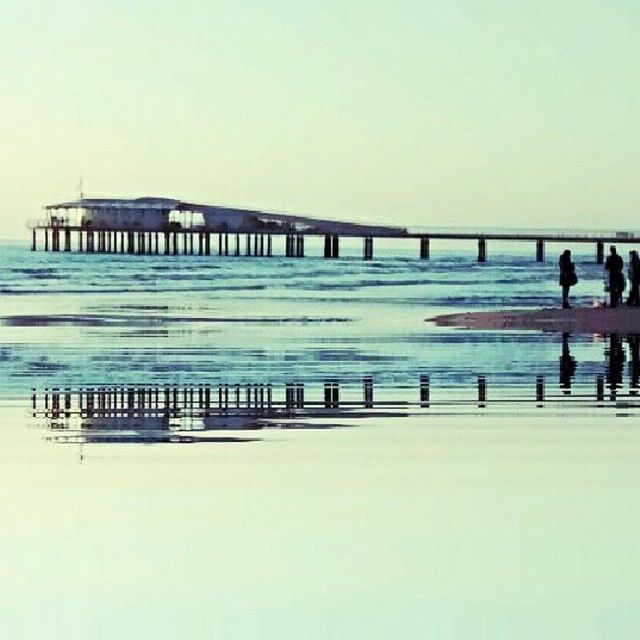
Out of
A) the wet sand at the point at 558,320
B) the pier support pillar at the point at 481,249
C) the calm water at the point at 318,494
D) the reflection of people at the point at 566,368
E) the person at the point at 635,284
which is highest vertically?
the pier support pillar at the point at 481,249

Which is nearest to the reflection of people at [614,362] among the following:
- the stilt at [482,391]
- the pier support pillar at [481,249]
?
the stilt at [482,391]

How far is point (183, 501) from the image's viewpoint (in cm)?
1034

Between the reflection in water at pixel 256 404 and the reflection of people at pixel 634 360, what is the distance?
0.36 ft

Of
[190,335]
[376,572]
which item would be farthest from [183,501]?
[190,335]

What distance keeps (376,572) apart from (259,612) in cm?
88

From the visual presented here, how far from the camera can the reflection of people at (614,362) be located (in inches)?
755

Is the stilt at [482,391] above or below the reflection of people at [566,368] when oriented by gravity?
below

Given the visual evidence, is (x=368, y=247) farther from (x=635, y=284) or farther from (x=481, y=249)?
(x=635, y=284)

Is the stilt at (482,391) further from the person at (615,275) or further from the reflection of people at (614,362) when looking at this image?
the person at (615,275)

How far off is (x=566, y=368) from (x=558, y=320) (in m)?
12.0

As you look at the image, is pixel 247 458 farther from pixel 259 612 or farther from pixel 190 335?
pixel 190 335

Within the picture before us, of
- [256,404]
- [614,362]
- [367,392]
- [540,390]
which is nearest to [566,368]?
[614,362]

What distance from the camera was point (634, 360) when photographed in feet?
75.7

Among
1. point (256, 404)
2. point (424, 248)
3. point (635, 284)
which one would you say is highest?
point (424, 248)
